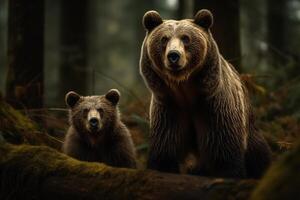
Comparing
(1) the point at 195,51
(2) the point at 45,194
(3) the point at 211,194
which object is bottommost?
(2) the point at 45,194

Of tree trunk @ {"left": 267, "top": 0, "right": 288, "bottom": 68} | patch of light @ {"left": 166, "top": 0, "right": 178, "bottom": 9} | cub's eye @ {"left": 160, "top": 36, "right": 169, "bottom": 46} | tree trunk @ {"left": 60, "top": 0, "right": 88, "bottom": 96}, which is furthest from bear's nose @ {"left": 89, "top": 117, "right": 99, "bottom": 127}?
patch of light @ {"left": 166, "top": 0, "right": 178, "bottom": 9}

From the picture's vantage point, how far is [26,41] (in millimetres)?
8781

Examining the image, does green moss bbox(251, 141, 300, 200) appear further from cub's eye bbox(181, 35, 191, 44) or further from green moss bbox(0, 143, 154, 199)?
cub's eye bbox(181, 35, 191, 44)

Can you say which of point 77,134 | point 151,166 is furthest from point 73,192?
point 77,134

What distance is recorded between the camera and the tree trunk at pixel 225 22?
910 centimetres

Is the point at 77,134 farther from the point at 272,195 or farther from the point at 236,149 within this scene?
the point at 272,195

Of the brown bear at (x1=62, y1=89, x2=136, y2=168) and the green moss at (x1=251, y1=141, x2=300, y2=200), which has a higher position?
the green moss at (x1=251, y1=141, x2=300, y2=200)

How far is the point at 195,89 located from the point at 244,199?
187cm

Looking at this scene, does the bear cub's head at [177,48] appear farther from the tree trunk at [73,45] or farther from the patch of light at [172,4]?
the patch of light at [172,4]

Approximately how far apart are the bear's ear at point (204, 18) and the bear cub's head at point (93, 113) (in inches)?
92.7

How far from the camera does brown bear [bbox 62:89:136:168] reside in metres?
7.52

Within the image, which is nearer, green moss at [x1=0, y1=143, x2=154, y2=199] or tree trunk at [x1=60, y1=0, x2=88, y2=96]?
green moss at [x1=0, y1=143, x2=154, y2=199]

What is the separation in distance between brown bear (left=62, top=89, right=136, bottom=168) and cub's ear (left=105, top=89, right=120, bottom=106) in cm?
15

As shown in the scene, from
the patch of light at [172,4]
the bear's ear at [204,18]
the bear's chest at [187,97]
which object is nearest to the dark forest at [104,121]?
the bear's chest at [187,97]
